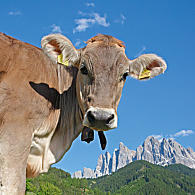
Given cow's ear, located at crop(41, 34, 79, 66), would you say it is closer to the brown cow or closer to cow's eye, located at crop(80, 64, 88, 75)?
the brown cow

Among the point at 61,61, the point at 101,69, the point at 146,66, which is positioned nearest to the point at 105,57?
the point at 101,69

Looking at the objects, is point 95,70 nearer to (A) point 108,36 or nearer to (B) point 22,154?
(A) point 108,36

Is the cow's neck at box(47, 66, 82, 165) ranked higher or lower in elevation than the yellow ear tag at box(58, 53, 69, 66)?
lower

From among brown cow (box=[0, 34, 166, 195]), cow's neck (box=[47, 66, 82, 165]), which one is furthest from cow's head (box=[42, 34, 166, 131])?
cow's neck (box=[47, 66, 82, 165])

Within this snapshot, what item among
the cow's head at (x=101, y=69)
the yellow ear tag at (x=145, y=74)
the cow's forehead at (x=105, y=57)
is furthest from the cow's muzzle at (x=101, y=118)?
the yellow ear tag at (x=145, y=74)

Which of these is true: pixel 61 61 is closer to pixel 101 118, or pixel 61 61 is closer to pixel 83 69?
pixel 83 69

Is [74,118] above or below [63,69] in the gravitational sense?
below

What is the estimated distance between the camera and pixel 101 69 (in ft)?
15.2

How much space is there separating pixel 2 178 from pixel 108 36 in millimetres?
3163

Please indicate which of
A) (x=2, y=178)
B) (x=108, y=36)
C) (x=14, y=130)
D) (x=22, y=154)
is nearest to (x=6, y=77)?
(x=14, y=130)

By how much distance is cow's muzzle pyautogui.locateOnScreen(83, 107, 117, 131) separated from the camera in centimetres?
417

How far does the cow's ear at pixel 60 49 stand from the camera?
513 cm

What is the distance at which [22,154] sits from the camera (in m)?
4.07

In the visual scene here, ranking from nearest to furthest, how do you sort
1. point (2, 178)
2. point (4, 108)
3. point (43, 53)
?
point (2, 178) < point (4, 108) < point (43, 53)
